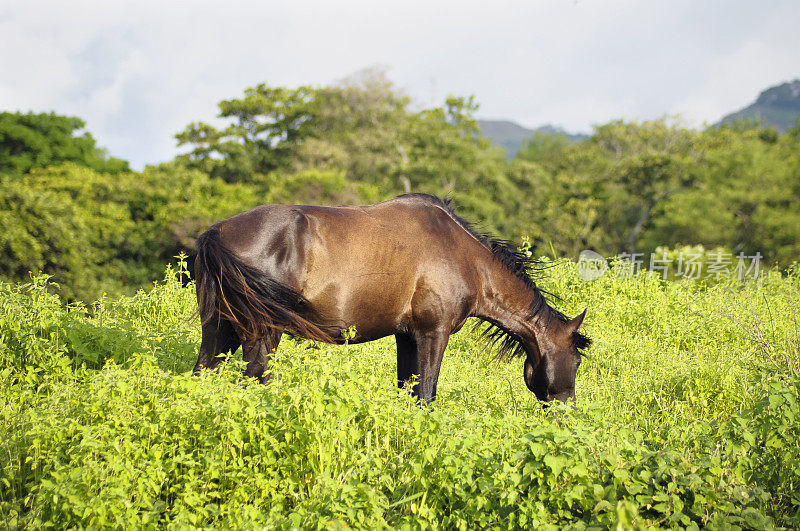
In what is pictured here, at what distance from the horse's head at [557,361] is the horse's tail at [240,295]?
6.37 feet

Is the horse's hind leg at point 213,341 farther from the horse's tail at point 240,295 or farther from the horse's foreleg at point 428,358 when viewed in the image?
the horse's foreleg at point 428,358

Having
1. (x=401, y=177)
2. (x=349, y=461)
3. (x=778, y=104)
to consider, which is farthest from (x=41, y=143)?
(x=778, y=104)

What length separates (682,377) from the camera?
16.6 ft

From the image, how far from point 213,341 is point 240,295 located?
18.5 inches

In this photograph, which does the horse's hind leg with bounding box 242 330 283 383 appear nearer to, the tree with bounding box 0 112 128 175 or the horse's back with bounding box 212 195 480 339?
the horse's back with bounding box 212 195 480 339

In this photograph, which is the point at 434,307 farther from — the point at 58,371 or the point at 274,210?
the point at 58,371

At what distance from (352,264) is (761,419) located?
8.69 feet

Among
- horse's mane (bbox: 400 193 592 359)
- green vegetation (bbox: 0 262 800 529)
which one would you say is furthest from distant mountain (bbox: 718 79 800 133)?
green vegetation (bbox: 0 262 800 529)

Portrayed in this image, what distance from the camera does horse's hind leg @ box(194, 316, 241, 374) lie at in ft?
13.1

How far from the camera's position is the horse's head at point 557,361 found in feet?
15.7

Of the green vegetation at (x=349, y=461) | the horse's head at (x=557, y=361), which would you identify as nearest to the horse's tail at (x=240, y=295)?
the green vegetation at (x=349, y=461)

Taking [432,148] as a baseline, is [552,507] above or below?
below

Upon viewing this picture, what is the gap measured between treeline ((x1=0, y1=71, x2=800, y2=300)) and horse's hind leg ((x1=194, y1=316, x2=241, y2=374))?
18810 millimetres

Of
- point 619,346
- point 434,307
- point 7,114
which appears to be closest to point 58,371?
point 434,307
